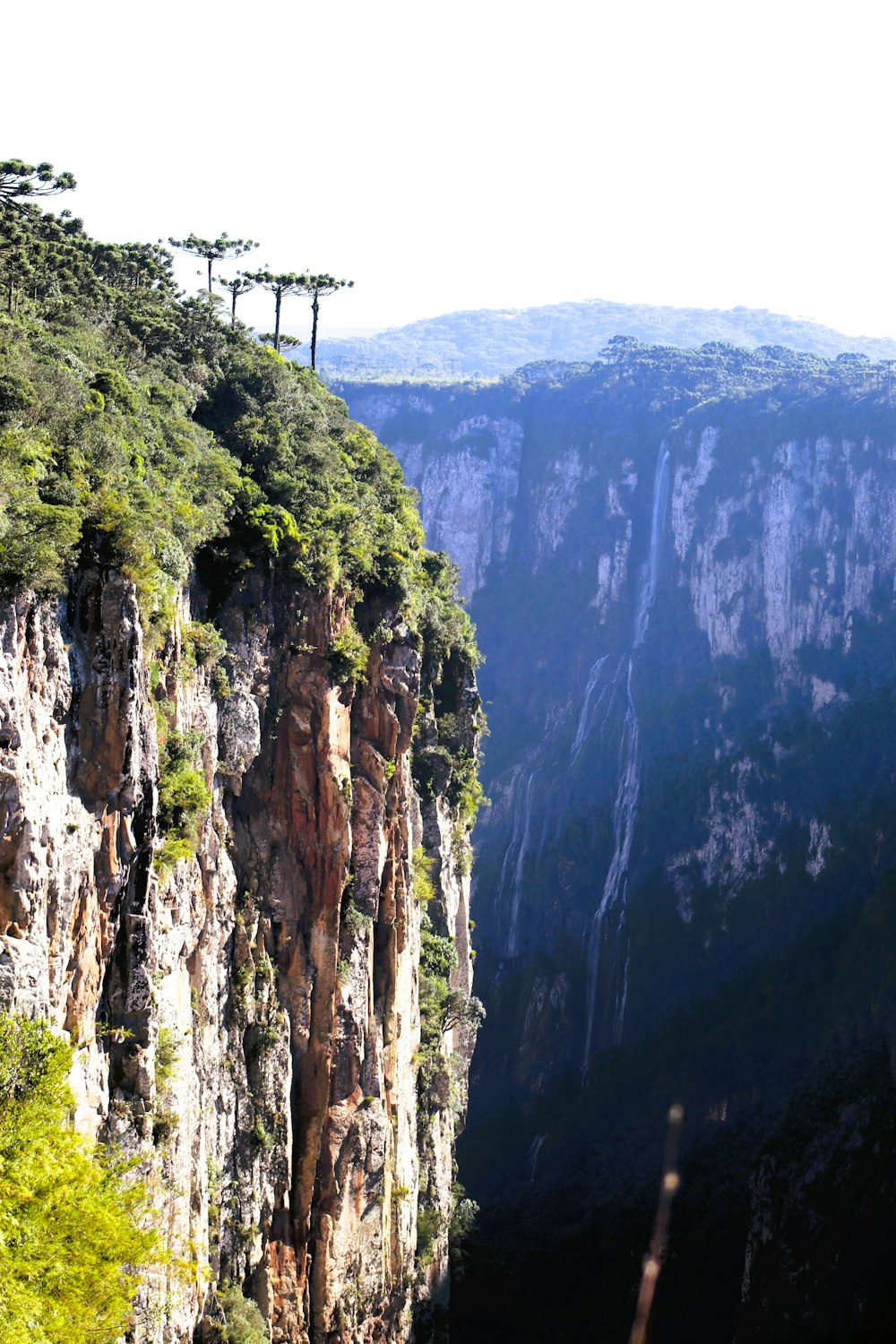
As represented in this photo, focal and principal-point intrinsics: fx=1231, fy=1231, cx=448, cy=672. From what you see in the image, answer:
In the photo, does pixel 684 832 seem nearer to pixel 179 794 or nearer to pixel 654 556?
pixel 654 556

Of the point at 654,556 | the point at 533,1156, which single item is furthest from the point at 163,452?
the point at 654,556

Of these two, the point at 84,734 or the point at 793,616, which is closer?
the point at 84,734

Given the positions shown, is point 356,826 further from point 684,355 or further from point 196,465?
point 684,355

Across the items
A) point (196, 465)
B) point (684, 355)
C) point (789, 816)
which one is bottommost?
point (789, 816)

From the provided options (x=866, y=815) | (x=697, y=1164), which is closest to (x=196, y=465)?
(x=697, y=1164)

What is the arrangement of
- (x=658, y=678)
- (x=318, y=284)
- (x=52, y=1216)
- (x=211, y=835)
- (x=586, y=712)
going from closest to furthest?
1. (x=52, y=1216)
2. (x=211, y=835)
3. (x=318, y=284)
4. (x=658, y=678)
5. (x=586, y=712)

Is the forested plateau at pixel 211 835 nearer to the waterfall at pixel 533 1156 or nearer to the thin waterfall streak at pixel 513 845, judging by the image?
the waterfall at pixel 533 1156

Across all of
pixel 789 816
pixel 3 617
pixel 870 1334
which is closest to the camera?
pixel 3 617
